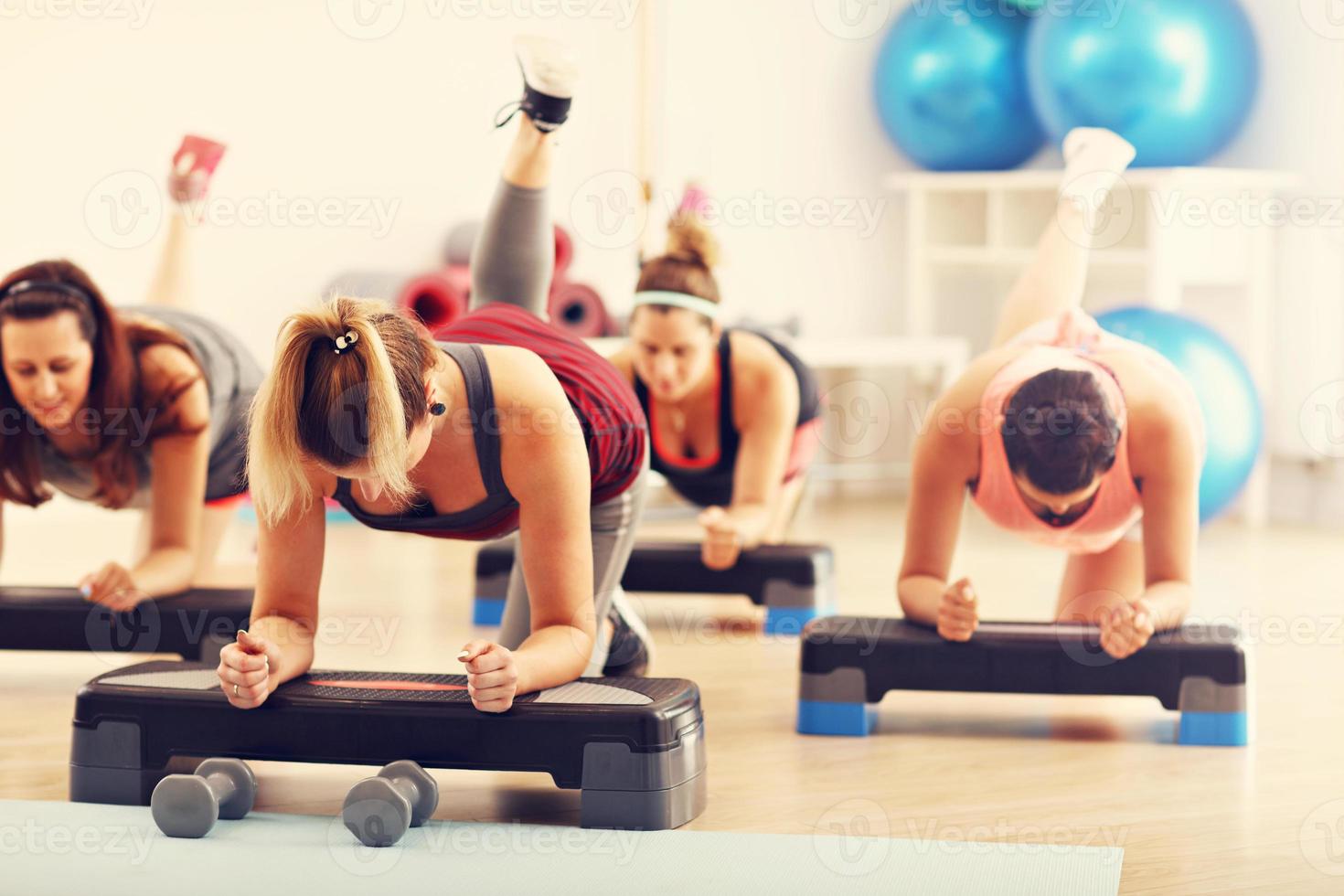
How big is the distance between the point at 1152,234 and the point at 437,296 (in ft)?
5.46

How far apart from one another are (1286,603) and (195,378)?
1.94 m

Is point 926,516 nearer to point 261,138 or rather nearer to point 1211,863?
point 1211,863

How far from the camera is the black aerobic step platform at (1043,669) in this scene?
214cm

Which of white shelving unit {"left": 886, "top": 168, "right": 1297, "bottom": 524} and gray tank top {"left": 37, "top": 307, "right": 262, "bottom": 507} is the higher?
Result: white shelving unit {"left": 886, "top": 168, "right": 1297, "bottom": 524}

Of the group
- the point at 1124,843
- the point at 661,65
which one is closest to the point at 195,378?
the point at 1124,843
